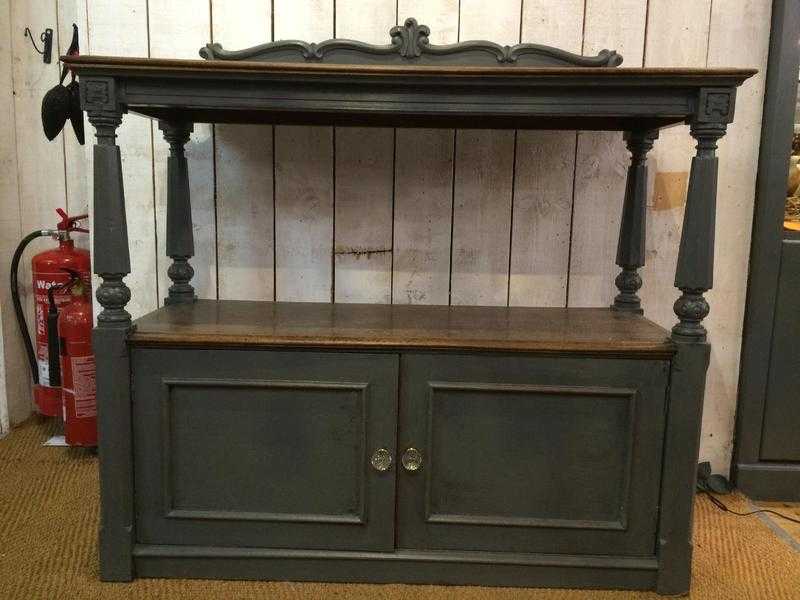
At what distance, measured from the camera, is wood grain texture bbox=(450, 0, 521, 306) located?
194cm

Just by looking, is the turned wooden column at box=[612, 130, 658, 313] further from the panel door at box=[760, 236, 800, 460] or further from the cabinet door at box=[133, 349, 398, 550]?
the cabinet door at box=[133, 349, 398, 550]

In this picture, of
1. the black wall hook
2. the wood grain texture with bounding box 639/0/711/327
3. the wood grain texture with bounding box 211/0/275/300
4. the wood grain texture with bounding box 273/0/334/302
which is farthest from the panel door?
the black wall hook

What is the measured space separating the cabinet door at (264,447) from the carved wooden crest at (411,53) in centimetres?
82

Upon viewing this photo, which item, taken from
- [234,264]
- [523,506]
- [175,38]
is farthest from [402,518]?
[175,38]

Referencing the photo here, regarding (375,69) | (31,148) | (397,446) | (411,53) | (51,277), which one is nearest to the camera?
(375,69)

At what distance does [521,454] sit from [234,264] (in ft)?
3.44

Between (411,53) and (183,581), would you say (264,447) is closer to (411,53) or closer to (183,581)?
(183,581)

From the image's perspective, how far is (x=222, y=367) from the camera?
1479mm

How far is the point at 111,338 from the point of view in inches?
56.6

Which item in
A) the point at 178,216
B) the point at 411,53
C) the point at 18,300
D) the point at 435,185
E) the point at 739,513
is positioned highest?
the point at 411,53

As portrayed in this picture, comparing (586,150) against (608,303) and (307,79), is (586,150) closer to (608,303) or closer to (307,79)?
(608,303)

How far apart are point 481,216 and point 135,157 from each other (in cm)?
107

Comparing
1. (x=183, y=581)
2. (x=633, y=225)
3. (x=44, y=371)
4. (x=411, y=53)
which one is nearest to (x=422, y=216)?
(x=411, y=53)

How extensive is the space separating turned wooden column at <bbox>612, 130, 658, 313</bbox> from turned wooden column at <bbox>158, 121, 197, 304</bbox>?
4.18 ft
